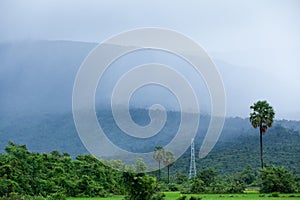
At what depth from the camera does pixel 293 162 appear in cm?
5350

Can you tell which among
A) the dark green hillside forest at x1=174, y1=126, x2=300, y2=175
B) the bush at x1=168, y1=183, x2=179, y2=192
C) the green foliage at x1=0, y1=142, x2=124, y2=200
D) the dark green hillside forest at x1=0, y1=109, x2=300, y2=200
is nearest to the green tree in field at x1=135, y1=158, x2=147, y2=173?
the dark green hillside forest at x1=0, y1=109, x2=300, y2=200

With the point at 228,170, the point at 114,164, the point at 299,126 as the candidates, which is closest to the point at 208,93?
the point at 114,164

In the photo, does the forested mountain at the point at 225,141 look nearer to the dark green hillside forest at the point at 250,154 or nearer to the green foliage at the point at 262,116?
the dark green hillside forest at the point at 250,154

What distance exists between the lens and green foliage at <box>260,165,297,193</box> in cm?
3491

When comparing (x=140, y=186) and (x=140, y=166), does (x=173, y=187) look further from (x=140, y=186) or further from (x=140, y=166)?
(x=140, y=166)

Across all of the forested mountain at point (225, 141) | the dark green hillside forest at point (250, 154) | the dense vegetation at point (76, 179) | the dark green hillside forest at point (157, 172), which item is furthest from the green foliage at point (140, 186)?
the dark green hillside forest at point (250, 154)

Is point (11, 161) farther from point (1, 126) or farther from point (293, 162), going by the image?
point (1, 126)

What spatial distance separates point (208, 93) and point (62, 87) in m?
113

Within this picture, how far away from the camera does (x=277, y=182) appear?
35000 millimetres

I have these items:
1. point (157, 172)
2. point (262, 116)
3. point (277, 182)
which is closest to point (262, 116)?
point (262, 116)

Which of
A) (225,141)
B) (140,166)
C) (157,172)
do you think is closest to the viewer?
(140,166)

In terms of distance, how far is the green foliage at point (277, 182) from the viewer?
115 feet

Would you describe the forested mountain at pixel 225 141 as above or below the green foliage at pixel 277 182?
above

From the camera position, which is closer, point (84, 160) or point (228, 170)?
point (84, 160)
